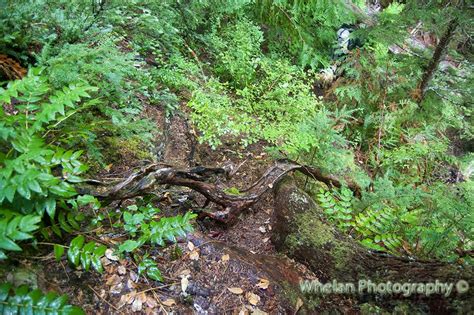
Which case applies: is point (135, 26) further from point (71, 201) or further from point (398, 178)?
point (398, 178)

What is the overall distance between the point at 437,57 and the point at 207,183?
15.7 ft

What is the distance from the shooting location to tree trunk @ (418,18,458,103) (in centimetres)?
550

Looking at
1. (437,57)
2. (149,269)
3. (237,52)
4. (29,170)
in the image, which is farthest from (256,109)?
(29,170)

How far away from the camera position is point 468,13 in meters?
5.07

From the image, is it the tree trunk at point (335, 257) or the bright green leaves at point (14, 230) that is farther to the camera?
the tree trunk at point (335, 257)

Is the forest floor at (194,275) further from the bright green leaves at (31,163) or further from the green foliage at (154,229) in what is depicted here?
the bright green leaves at (31,163)

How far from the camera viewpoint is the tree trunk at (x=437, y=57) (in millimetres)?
5504

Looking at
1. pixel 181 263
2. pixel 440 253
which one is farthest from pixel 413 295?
pixel 181 263

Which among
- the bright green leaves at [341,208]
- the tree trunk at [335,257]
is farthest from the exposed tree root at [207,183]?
the bright green leaves at [341,208]

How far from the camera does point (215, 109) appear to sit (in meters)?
5.11

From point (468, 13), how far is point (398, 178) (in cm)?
282

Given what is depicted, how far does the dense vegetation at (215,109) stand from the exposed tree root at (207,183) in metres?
Result: 0.14

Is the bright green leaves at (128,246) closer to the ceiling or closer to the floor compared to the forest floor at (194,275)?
closer to the ceiling

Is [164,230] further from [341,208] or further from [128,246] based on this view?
[341,208]
